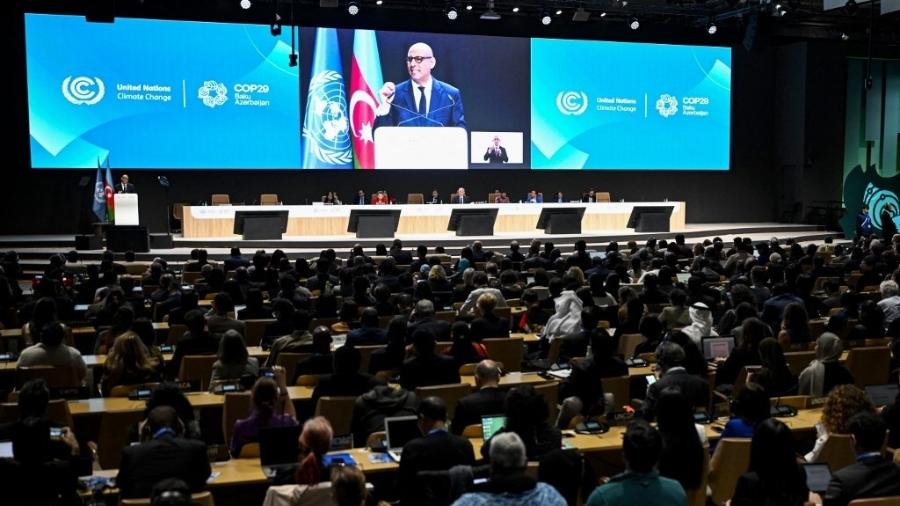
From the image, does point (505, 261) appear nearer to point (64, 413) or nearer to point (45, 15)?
point (64, 413)

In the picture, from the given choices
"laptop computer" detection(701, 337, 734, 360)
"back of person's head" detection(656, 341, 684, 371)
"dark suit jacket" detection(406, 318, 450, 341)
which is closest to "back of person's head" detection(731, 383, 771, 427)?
"back of person's head" detection(656, 341, 684, 371)

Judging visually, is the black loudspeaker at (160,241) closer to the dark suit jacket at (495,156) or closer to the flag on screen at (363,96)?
the flag on screen at (363,96)

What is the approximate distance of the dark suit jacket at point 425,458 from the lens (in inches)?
173

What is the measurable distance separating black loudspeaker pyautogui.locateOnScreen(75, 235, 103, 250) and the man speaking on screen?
22.7 feet

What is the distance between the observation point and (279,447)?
4.87m

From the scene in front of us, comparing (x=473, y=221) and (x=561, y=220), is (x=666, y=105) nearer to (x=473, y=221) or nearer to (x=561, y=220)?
(x=561, y=220)

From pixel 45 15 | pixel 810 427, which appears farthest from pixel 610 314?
pixel 45 15

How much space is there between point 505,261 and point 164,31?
11162 mm

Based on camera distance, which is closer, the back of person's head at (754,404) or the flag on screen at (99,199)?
the back of person's head at (754,404)

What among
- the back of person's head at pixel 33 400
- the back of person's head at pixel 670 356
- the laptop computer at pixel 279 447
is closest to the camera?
the back of person's head at pixel 33 400

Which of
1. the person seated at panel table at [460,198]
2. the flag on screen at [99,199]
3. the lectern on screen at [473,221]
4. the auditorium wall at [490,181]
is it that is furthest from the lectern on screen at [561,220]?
the flag on screen at [99,199]

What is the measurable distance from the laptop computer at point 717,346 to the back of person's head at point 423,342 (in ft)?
7.81

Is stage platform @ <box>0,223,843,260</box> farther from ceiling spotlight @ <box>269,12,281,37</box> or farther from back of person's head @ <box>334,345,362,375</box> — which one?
back of person's head @ <box>334,345,362,375</box>

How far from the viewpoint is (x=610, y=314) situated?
32.2ft
